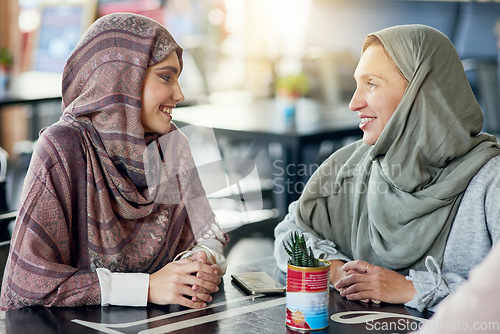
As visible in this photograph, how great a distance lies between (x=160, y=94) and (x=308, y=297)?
64 cm

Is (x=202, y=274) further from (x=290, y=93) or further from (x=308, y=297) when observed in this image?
(x=290, y=93)

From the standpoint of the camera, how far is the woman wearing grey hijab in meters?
1.45

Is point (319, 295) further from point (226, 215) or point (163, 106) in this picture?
point (226, 215)

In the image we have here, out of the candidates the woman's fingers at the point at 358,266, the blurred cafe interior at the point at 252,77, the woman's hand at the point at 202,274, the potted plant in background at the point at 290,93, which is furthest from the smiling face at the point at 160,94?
the potted plant in background at the point at 290,93

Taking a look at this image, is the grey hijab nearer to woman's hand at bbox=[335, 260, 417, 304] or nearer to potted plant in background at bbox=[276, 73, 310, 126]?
woman's hand at bbox=[335, 260, 417, 304]

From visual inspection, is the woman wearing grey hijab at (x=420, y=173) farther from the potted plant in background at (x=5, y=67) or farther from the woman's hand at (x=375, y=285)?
the potted plant in background at (x=5, y=67)

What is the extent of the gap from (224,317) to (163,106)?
56cm

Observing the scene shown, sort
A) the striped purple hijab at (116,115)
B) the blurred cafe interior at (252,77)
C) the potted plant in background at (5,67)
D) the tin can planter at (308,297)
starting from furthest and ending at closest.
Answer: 1. the potted plant in background at (5,67)
2. the blurred cafe interior at (252,77)
3. the striped purple hijab at (116,115)
4. the tin can planter at (308,297)

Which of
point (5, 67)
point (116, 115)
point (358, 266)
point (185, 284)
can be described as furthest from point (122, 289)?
point (5, 67)

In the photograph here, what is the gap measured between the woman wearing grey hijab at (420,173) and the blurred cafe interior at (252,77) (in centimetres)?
52

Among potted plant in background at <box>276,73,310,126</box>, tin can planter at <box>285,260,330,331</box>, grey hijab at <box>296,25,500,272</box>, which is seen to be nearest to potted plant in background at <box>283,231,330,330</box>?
tin can planter at <box>285,260,330,331</box>

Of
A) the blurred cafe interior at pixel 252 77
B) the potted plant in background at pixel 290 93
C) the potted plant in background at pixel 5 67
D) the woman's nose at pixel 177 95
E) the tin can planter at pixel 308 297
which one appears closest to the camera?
the tin can planter at pixel 308 297

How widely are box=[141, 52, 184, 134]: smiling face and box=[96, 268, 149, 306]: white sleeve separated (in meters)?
0.38

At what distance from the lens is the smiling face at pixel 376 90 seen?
1.54 meters
